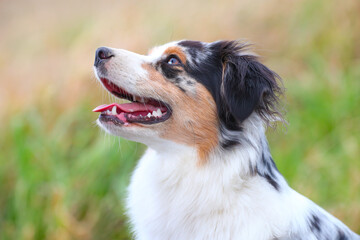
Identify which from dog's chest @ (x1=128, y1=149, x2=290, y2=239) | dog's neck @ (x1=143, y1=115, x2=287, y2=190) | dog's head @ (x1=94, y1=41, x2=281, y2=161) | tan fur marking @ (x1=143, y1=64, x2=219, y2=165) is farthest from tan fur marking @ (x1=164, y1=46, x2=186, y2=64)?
dog's chest @ (x1=128, y1=149, x2=290, y2=239)

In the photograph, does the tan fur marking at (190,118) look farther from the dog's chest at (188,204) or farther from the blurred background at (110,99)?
the blurred background at (110,99)

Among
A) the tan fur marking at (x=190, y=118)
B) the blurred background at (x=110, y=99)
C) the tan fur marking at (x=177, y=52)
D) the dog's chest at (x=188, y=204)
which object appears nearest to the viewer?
the dog's chest at (x=188, y=204)

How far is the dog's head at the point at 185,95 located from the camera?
2.58 metres

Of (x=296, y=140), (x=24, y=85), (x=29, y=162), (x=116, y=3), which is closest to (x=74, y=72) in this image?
(x=24, y=85)

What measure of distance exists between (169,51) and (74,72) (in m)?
3.04

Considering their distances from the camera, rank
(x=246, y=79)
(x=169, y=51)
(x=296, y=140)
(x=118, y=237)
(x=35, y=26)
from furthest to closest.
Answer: (x=35, y=26) → (x=296, y=140) → (x=118, y=237) → (x=169, y=51) → (x=246, y=79)

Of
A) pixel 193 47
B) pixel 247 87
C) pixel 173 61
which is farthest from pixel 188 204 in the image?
pixel 193 47

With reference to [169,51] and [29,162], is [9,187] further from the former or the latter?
[169,51]

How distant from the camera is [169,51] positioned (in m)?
2.80

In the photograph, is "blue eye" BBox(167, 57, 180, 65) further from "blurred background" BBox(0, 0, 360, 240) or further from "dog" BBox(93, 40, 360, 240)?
"blurred background" BBox(0, 0, 360, 240)

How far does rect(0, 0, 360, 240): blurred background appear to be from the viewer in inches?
166

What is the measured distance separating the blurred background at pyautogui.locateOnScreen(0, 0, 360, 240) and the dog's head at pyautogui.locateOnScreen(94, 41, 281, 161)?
0.50m

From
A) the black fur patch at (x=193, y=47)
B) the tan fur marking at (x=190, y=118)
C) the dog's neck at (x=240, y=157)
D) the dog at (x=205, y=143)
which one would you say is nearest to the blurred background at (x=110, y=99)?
the dog's neck at (x=240, y=157)

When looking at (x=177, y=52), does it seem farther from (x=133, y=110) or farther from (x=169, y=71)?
(x=133, y=110)
